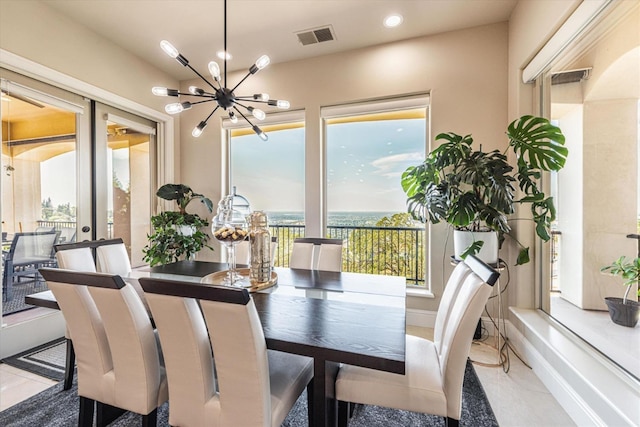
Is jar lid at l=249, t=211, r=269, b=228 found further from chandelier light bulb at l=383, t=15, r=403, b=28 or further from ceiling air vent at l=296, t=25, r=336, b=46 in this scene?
chandelier light bulb at l=383, t=15, r=403, b=28

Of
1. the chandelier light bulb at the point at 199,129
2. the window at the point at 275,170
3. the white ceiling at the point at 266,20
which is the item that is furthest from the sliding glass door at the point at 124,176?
the chandelier light bulb at the point at 199,129

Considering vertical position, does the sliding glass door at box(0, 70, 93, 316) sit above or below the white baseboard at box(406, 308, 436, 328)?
above

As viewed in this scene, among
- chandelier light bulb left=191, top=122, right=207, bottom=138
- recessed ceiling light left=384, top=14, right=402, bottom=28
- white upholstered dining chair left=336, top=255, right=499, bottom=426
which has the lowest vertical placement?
white upholstered dining chair left=336, top=255, right=499, bottom=426

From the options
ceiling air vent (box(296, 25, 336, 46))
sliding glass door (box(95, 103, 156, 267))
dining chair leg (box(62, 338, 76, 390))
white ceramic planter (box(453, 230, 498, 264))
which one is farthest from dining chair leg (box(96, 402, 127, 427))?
ceiling air vent (box(296, 25, 336, 46))

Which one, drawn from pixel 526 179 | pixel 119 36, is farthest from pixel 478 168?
pixel 119 36

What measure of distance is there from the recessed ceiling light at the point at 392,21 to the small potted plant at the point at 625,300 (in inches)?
104

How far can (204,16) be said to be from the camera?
9.18 ft

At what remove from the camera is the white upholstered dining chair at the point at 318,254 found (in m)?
2.42

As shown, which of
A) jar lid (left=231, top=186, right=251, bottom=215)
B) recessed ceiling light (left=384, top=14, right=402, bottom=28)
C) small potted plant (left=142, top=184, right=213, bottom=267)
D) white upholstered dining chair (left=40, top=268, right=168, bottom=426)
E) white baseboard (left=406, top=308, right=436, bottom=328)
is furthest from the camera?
jar lid (left=231, top=186, right=251, bottom=215)

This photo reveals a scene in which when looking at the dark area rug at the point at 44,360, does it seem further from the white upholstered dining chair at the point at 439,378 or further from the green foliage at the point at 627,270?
the green foliage at the point at 627,270

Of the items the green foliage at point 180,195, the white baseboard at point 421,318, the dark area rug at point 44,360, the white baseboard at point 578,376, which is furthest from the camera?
the green foliage at point 180,195

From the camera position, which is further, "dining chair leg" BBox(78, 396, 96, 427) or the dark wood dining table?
"dining chair leg" BBox(78, 396, 96, 427)

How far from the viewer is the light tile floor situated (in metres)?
1.71

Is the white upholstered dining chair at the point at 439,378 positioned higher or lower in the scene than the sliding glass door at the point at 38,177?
lower
